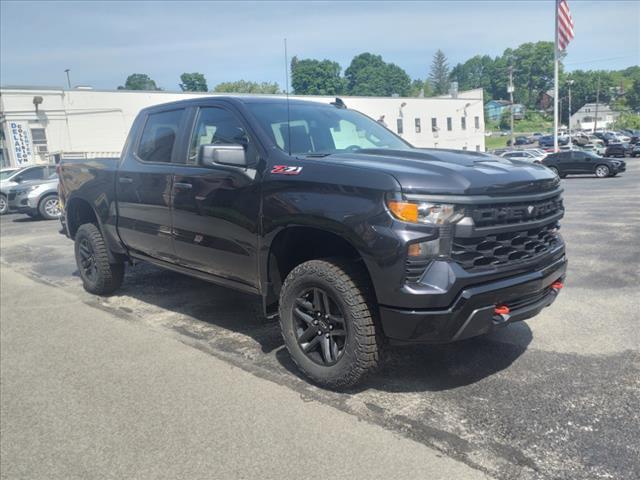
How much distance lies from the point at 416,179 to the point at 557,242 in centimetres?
139

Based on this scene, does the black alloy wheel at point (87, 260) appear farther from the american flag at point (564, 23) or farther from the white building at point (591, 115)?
the white building at point (591, 115)

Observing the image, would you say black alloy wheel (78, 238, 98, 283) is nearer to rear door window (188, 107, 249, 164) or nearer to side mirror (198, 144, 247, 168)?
rear door window (188, 107, 249, 164)

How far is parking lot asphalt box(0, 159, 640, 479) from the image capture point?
286 centimetres

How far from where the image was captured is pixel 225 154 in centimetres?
385

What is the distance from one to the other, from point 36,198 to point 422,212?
55.7 ft

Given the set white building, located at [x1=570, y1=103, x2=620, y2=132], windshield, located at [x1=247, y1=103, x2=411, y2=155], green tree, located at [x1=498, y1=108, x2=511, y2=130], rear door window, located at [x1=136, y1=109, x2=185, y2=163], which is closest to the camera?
windshield, located at [x1=247, y1=103, x2=411, y2=155]

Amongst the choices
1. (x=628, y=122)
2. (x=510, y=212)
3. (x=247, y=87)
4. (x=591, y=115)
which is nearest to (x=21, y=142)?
(x=510, y=212)

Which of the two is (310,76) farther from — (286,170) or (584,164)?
(584,164)

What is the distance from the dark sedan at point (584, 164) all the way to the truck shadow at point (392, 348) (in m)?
22.4

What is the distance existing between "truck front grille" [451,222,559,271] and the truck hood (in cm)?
26

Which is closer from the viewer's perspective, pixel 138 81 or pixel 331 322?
pixel 331 322

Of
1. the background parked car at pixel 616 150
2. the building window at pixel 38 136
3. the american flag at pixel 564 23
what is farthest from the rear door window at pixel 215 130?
the background parked car at pixel 616 150

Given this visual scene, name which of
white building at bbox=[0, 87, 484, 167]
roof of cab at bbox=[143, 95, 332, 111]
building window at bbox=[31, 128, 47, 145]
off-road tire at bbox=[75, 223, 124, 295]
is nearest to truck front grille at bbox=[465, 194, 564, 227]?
roof of cab at bbox=[143, 95, 332, 111]

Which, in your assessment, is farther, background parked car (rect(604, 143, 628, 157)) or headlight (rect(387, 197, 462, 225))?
background parked car (rect(604, 143, 628, 157))
